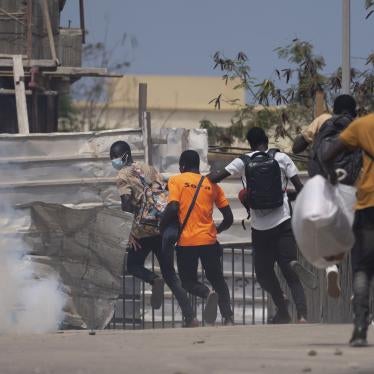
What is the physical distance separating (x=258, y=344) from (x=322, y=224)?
1.27 meters

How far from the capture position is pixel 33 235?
46.6 feet

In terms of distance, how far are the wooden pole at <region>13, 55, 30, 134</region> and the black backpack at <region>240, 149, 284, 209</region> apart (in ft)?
29.8

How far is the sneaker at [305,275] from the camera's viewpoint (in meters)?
13.0

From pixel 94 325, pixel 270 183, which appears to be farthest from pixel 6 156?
pixel 270 183

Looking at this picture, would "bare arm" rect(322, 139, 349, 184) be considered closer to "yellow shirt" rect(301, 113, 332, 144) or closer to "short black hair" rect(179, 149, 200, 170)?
"yellow shirt" rect(301, 113, 332, 144)

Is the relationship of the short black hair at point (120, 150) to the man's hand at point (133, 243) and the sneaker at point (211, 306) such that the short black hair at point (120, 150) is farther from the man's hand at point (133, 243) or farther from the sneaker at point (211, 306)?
the sneaker at point (211, 306)

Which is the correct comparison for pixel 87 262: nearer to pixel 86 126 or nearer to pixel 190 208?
pixel 190 208

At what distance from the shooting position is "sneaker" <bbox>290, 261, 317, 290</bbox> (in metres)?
13.0

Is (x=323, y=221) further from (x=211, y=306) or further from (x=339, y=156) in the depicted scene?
(x=211, y=306)

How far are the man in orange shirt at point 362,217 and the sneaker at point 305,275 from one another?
366 centimetres

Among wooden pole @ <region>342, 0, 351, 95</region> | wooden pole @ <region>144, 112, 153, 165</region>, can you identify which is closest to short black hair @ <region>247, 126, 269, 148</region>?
wooden pole @ <region>342, 0, 351, 95</region>

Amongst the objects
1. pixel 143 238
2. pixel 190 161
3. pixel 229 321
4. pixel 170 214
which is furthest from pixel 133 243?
pixel 229 321

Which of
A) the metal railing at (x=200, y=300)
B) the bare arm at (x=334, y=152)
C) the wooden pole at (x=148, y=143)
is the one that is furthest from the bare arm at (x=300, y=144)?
the wooden pole at (x=148, y=143)

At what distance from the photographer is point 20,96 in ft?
74.0
